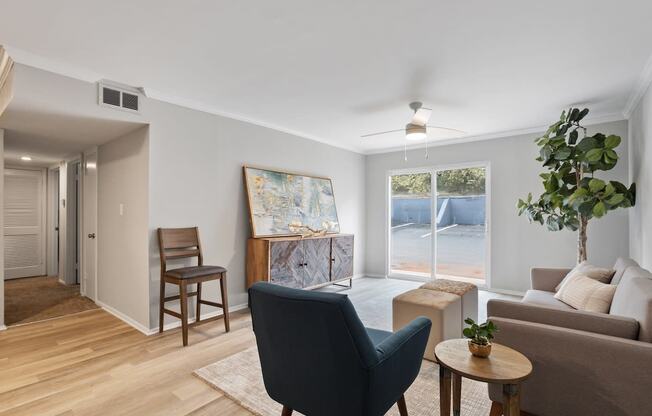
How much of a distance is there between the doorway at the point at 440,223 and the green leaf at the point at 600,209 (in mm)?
1948

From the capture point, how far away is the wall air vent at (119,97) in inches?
118

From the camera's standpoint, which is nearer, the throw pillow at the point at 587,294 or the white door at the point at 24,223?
the throw pillow at the point at 587,294

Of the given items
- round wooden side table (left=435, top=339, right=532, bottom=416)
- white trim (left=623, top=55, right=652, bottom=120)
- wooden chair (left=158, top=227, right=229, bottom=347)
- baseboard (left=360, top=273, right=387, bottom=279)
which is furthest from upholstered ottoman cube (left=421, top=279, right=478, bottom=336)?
baseboard (left=360, top=273, right=387, bottom=279)

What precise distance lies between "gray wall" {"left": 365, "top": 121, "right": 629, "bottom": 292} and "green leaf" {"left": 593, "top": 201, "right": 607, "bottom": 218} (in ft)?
4.37

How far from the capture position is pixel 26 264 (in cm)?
612

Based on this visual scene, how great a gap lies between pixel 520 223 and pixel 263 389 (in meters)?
4.30

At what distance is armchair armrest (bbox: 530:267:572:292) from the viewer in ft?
11.0

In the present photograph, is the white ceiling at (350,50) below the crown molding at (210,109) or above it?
above

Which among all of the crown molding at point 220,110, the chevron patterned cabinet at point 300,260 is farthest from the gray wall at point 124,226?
the chevron patterned cabinet at point 300,260

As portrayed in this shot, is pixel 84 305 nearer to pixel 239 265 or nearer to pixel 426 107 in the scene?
pixel 239 265

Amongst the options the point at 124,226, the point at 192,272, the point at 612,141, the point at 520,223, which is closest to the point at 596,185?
the point at 612,141

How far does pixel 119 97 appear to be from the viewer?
310 centimetres

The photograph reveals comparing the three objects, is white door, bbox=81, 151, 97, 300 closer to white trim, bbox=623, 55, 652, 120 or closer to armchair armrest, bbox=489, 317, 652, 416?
armchair armrest, bbox=489, 317, 652, 416

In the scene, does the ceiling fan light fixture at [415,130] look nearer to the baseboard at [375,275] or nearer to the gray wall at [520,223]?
the gray wall at [520,223]
